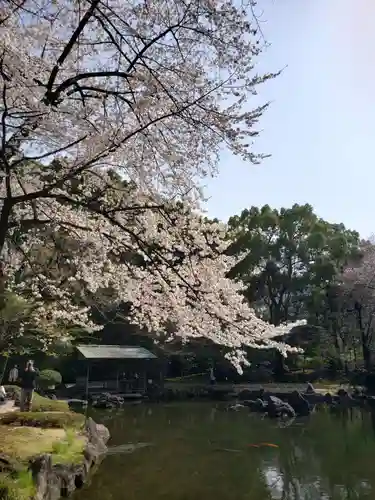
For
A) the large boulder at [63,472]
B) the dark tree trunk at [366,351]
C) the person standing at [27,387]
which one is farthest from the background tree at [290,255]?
the large boulder at [63,472]

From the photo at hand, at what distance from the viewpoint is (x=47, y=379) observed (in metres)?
17.4

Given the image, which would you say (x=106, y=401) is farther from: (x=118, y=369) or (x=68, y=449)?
(x=68, y=449)

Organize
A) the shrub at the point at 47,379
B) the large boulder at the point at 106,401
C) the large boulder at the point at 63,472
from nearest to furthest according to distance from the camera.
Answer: the large boulder at the point at 63,472 → the large boulder at the point at 106,401 → the shrub at the point at 47,379

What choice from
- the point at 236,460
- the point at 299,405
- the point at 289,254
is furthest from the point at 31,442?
the point at 289,254

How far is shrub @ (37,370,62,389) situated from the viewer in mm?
17328

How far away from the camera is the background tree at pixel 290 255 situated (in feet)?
82.4

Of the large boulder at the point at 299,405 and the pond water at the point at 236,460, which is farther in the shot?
the large boulder at the point at 299,405

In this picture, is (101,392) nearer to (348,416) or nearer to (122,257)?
(348,416)

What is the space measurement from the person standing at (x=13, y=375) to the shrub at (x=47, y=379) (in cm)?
91

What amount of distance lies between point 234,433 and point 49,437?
18.2 feet

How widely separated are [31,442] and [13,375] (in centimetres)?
1124

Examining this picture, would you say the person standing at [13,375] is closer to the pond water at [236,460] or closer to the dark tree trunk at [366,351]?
the pond water at [236,460]

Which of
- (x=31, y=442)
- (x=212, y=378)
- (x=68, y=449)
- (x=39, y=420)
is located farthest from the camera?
(x=212, y=378)

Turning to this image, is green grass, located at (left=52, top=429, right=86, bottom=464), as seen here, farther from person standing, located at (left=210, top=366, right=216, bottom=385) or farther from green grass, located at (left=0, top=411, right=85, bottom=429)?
person standing, located at (left=210, top=366, right=216, bottom=385)
